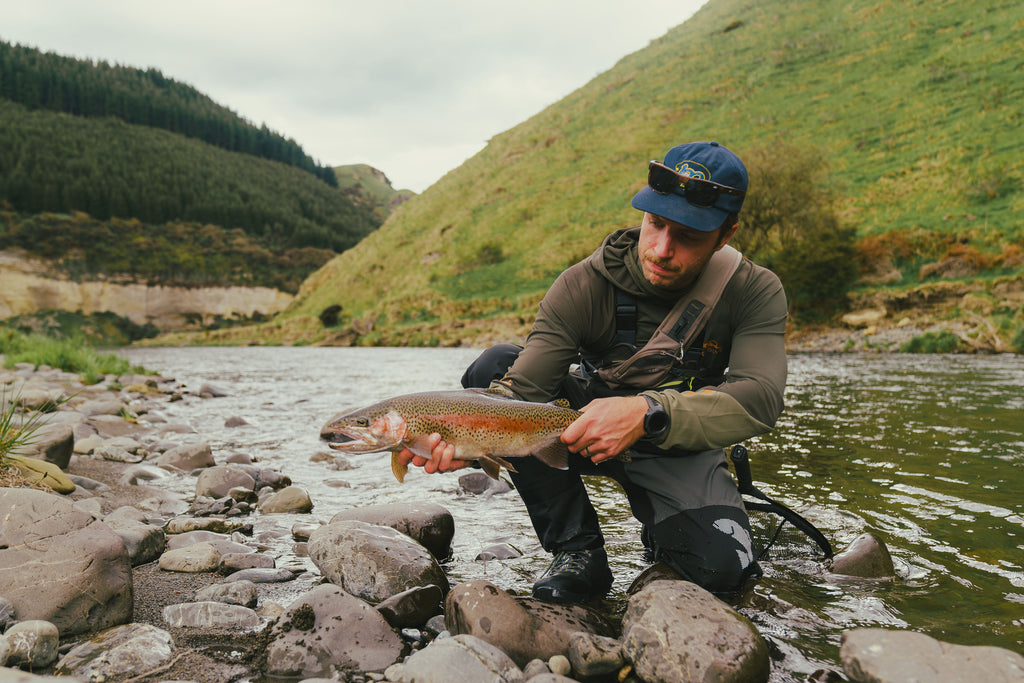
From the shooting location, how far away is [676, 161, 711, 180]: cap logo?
316cm

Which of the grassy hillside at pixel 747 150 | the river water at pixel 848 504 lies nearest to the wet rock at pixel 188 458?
the river water at pixel 848 504

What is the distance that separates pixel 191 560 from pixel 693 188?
12.0 feet

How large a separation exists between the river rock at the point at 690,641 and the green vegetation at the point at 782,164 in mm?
24250

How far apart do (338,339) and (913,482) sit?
5467 cm

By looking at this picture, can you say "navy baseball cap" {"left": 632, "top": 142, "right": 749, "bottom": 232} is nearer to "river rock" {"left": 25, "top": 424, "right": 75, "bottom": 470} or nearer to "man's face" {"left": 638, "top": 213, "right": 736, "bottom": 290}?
"man's face" {"left": 638, "top": 213, "right": 736, "bottom": 290}

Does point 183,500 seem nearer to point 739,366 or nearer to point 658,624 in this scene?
point 658,624

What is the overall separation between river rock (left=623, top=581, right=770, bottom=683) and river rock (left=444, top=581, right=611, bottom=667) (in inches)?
11.6

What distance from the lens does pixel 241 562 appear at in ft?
12.1

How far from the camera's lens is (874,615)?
3.03 m

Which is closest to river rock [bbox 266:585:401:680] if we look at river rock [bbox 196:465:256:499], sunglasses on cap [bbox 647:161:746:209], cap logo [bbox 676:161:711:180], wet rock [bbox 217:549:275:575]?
wet rock [bbox 217:549:275:575]

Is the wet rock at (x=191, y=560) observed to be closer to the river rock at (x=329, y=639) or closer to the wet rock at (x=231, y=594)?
the wet rock at (x=231, y=594)

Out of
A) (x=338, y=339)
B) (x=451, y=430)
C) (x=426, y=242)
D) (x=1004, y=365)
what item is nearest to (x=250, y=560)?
(x=451, y=430)

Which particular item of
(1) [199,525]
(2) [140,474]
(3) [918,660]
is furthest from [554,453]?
(2) [140,474]

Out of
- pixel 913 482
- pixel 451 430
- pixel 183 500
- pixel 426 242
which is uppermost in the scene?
pixel 426 242
